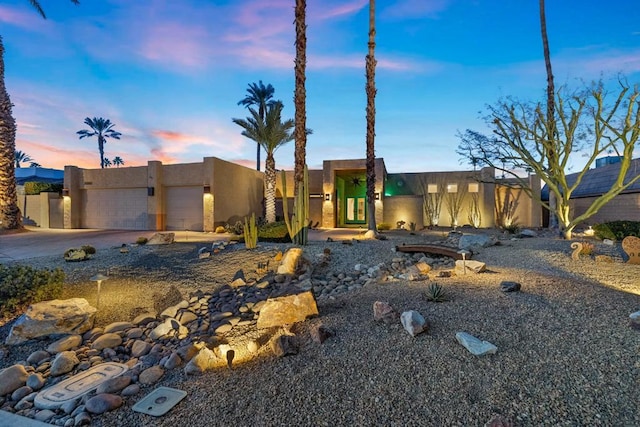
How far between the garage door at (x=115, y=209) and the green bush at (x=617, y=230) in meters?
19.2

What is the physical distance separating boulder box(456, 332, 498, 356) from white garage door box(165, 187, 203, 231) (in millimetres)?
15668

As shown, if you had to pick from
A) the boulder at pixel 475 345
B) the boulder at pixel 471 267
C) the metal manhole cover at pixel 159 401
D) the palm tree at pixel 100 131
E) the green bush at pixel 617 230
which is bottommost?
the metal manhole cover at pixel 159 401

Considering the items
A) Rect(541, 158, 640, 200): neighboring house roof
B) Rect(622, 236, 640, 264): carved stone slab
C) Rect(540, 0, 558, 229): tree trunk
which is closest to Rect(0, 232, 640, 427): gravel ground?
Rect(622, 236, 640, 264): carved stone slab

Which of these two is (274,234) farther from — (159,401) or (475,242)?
(159,401)

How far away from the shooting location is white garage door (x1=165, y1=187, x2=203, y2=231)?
16.7 m

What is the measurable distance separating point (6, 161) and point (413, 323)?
63.9ft

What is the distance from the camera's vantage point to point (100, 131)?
116 feet

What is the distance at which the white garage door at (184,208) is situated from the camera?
16.7 metres

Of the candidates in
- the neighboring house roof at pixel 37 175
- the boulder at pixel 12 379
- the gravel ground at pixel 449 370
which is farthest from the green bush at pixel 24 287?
the neighboring house roof at pixel 37 175

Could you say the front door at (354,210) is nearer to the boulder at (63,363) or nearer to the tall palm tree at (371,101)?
the tall palm tree at (371,101)

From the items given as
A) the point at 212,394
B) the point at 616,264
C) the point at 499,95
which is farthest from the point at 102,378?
the point at 499,95

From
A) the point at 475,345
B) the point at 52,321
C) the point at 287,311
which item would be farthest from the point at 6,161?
the point at 475,345

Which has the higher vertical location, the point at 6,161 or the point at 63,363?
the point at 6,161

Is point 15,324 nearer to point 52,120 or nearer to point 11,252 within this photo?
point 11,252
